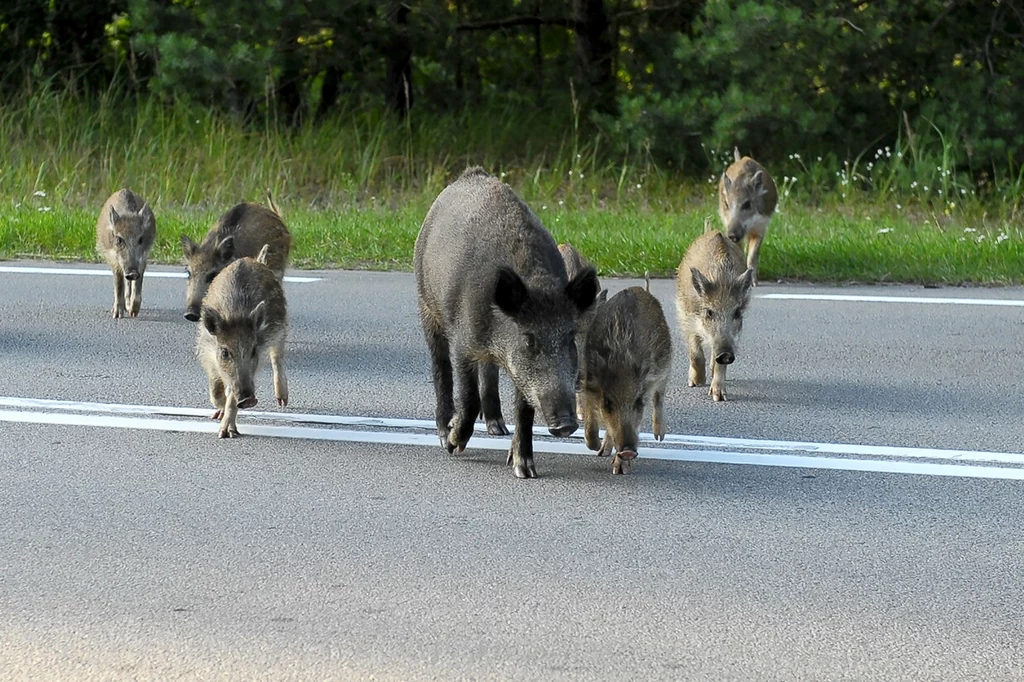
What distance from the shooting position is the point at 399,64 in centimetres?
2283

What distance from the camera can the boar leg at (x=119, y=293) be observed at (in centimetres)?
1145

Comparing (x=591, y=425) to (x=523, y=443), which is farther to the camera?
(x=591, y=425)

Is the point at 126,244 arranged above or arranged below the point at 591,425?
above

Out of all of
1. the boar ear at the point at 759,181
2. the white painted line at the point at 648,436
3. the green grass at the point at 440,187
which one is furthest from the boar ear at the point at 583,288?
the boar ear at the point at 759,181

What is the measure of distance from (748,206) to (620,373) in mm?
7320

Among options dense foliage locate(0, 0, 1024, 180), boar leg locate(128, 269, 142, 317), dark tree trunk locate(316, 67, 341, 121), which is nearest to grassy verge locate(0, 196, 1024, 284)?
boar leg locate(128, 269, 142, 317)

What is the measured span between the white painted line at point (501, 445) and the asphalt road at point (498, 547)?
10cm

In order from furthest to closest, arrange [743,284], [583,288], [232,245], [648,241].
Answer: [648,241]
[232,245]
[743,284]
[583,288]

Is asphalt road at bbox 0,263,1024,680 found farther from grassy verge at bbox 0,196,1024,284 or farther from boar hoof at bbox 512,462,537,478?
grassy verge at bbox 0,196,1024,284

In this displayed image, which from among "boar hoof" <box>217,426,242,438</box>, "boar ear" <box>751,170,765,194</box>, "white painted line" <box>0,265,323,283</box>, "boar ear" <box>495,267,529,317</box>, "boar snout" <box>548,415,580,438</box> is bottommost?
"white painted line" <box>0,265,323,283</box>

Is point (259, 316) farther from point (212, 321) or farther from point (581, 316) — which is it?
point (581, 316)

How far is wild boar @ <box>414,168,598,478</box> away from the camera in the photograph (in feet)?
Answer: 22.0

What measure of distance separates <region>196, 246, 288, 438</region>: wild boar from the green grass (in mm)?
4850

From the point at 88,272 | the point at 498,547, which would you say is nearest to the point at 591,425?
the point at 498,547
